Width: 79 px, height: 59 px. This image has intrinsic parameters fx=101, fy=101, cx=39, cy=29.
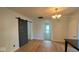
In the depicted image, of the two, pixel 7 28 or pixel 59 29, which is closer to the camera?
pixel 7 28

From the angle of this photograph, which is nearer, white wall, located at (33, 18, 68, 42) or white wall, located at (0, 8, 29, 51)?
white wall, located at (0, 8, 29, 51)

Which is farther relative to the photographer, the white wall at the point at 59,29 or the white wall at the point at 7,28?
the white wall at the point at 59,29

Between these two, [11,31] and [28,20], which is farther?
[28,20]
